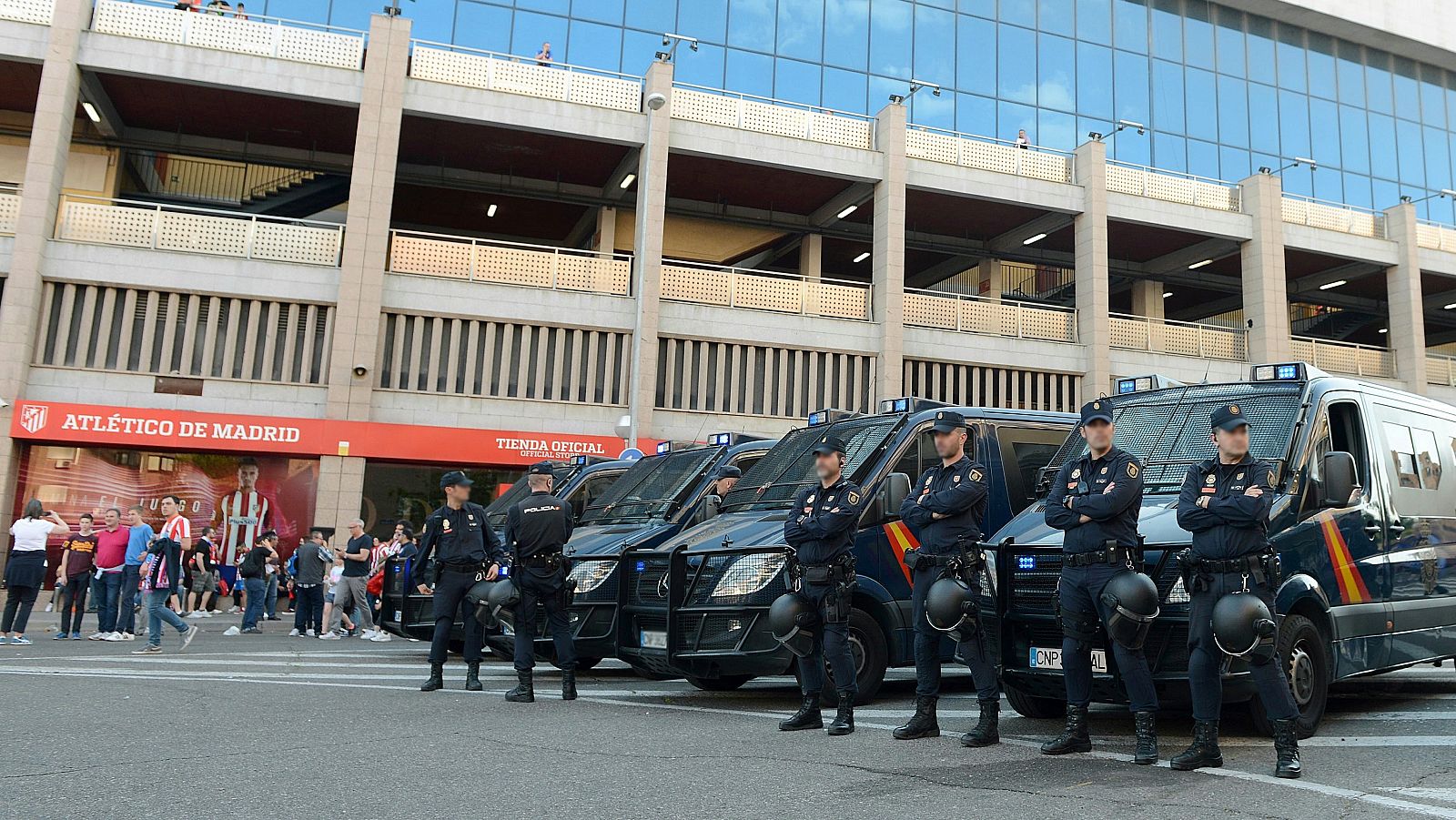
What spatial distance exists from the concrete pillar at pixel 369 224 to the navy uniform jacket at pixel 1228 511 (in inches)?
Result: 819

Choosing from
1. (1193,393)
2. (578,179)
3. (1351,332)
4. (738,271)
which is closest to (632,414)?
(738,271)

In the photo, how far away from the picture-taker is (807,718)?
7387mm

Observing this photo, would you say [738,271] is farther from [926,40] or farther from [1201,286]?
[1201,286]

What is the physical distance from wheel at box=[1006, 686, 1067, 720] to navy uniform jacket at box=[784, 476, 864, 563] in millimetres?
1631

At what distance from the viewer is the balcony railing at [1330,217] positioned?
32500 mm

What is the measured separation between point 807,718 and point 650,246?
19.7 m

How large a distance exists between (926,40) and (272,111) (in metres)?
18.3

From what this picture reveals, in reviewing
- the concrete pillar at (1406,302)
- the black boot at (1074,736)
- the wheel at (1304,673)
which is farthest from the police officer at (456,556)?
the concrete pillar at (1406,302)

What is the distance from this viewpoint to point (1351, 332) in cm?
3850

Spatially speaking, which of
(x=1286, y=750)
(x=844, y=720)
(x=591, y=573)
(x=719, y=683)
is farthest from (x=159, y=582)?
(x=1286, y=750)

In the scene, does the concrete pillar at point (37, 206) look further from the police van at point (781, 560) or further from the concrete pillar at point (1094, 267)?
the concrete pillar at point (1094, 267)

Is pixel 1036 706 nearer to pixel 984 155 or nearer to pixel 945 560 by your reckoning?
pixel 945 560

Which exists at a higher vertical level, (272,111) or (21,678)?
(272,111)

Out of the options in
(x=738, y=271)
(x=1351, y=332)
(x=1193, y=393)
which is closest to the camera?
(x=1193, y=393)
